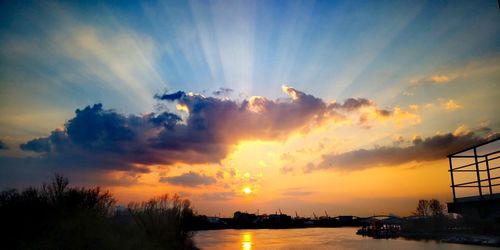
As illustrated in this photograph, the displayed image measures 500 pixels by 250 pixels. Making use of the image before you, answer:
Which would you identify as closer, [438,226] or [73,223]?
[73,223]

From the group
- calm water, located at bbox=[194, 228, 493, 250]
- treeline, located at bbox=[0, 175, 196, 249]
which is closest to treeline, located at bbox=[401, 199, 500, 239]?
calm water, located at bbox=[194, 228, 493, 250]

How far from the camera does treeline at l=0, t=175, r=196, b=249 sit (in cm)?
2162

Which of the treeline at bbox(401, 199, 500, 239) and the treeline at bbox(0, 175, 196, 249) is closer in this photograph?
the treeline at bbox(0, 175, 196, 249)

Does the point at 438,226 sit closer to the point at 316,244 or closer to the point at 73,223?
the point at 316,244

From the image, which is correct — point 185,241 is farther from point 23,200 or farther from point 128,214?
point 23,200

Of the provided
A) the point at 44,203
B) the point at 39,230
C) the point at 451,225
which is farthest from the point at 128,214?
the point at 451,225

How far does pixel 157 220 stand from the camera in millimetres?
38812

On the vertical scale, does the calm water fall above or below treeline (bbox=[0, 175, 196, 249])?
below

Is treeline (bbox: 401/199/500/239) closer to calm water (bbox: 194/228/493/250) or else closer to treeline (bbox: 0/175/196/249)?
calm water (bbox: 194/228/493/250)

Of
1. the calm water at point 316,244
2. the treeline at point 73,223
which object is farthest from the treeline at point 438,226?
the treeline at point 73,223

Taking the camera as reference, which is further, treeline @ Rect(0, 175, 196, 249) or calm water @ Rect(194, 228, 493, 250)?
calm water @ Rect(194, 228, 493, 250)

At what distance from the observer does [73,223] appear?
2483 centimetres

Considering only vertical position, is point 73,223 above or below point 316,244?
above

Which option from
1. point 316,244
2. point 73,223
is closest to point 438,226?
point 316,244
